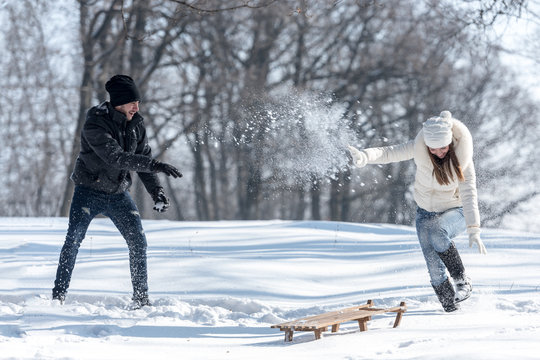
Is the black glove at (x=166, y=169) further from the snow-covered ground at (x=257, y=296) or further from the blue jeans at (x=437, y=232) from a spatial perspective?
the blue jeans at (x=437, y=232)

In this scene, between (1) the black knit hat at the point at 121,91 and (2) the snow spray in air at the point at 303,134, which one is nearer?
(1) the black knit hat at the point at 121,91

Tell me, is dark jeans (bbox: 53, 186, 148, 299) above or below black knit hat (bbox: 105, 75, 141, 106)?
below

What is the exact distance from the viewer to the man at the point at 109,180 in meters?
5.29

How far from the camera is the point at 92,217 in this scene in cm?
547

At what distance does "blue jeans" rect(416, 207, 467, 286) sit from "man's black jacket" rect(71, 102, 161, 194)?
1.98m

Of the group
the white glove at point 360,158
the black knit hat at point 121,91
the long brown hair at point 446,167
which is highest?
the black knit hat at point 121,91

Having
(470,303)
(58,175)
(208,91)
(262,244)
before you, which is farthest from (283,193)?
(470,303)

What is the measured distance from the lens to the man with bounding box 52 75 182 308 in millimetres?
5289

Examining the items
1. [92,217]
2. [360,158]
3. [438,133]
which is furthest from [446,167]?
[92,217]

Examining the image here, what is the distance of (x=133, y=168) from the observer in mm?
5125

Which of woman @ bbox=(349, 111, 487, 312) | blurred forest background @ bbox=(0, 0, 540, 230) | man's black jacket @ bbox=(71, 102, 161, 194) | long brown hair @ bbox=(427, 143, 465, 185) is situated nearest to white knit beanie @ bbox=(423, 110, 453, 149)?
woman @ bbox=(349, 111, 487, 312)

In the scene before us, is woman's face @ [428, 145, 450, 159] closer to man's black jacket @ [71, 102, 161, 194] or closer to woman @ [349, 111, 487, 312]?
woman @ [349, 111, 487, 312]

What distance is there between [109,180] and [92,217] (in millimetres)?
313

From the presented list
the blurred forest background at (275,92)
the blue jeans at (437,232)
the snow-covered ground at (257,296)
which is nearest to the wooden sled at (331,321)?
the snow-covered ground at (257,296)
